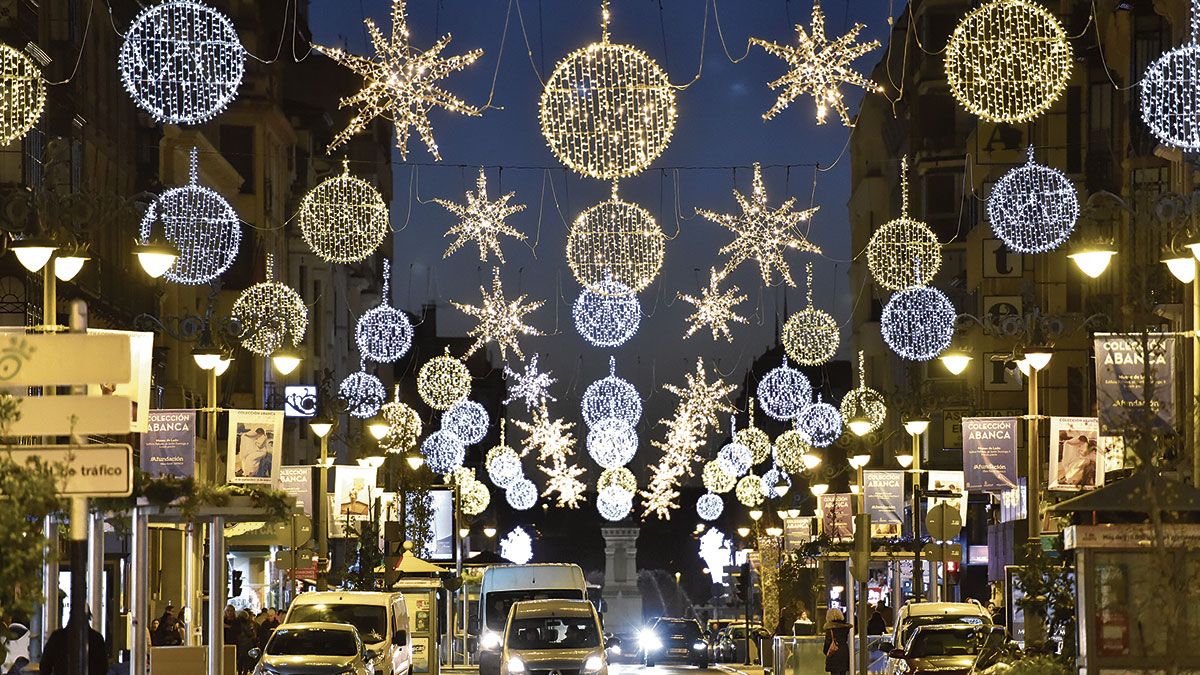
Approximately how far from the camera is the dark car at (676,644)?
63.1m

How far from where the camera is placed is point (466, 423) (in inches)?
2965

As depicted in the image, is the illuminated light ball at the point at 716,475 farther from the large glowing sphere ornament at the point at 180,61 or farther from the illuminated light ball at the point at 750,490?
the large glowing sphere ornament at the point at 180,61

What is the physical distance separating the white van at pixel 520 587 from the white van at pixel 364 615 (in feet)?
31.6

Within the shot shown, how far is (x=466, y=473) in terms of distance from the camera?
91.1m

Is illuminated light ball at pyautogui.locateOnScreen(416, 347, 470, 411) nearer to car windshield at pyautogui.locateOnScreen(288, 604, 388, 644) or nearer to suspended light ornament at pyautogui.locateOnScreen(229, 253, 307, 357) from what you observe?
suspended light ornament at pyautogui.locateOnScreen(229, 253, 307, 357)

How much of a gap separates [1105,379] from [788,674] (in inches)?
635

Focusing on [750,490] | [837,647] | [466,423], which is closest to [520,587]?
[837,647]

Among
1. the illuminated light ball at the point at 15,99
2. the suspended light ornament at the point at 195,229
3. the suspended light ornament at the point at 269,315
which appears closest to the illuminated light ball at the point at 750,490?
the suspended light ornament at the point at 195,229

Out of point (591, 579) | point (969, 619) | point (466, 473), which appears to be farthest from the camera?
point (591, 579)

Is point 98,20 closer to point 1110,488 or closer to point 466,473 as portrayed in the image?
point 1110,488

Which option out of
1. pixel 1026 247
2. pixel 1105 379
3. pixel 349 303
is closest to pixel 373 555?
pixel 1026 247

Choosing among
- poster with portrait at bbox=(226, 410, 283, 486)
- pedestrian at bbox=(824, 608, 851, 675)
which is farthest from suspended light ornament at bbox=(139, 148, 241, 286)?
pedestrian at bbox=(824, 608, 851, 675)

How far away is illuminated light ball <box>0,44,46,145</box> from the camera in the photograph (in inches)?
1034

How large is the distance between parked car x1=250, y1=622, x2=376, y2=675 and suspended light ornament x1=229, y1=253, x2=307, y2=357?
10.7 meters
